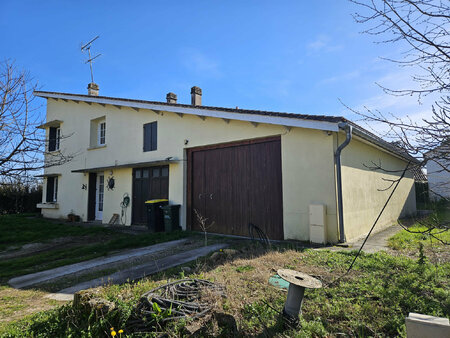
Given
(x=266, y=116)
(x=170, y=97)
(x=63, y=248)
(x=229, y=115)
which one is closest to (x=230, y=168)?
(x=229, y=115)

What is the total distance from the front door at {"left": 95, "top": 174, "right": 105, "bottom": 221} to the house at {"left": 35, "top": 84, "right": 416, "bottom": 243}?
50 millimetres

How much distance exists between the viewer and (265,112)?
7.34 meters

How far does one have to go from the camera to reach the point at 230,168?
328 inches

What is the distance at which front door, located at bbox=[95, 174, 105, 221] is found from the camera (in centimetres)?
1299

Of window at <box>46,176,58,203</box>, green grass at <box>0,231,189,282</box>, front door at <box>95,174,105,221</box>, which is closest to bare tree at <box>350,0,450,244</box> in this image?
green grass at <box>0,231,189,282</box>

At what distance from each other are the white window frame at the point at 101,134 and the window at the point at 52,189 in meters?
4.63

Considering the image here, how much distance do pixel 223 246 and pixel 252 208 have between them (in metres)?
1.60

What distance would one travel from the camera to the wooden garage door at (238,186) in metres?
7.41

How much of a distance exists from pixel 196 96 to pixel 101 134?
17.3ft

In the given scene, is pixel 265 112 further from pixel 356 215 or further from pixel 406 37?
pixel 406 37

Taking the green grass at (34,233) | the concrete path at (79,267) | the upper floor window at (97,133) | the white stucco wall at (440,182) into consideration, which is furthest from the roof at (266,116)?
the green grass at (34,233)

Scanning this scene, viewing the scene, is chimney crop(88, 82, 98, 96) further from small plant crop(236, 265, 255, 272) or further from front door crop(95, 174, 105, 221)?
small plant crop(236, 265, 255, 272)

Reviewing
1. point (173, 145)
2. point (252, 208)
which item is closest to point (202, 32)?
point (173, 145)

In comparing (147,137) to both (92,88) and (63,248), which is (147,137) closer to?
(63,248)
